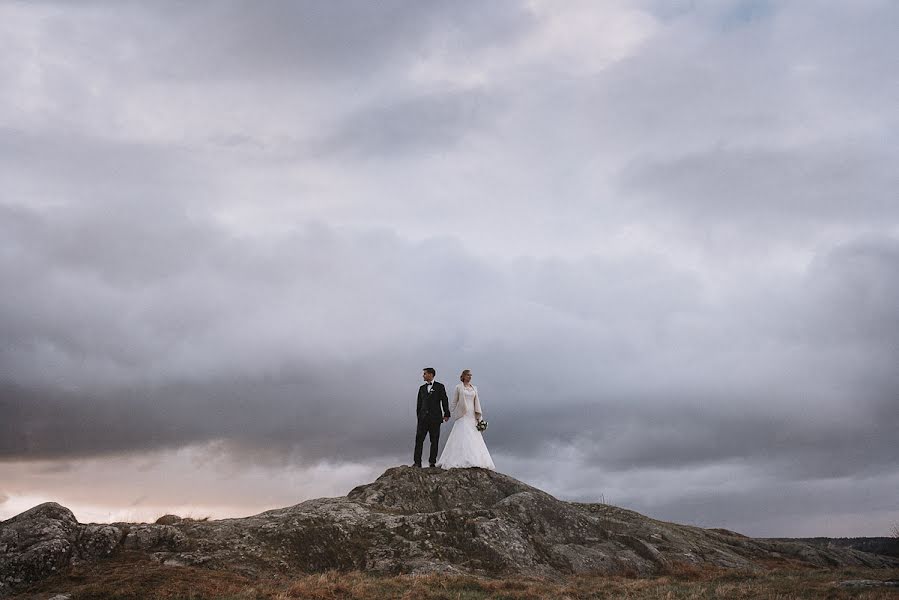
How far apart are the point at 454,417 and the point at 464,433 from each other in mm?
758

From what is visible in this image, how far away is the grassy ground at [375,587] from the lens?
51.0ft

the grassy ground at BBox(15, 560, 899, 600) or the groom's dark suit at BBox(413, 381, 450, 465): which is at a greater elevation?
the groom's dark suit at BBox(413, 381, 450, 465)

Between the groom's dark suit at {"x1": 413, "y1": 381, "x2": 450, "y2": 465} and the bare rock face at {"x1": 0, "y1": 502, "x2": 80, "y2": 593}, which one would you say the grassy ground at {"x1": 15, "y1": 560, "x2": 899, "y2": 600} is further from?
the groom's dark suit at {"x1": 413, "y1": 381, "x2": 450, "y2": 465}

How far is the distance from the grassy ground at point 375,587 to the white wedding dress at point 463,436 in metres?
8.31

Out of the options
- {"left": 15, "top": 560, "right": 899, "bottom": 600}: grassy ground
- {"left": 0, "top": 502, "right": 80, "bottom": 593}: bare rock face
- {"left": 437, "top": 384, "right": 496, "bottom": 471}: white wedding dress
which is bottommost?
{"left": 15, "top": 560, "right": 899, "bottom": 600}: grassy ground

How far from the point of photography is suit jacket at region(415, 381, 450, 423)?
91.2 feet

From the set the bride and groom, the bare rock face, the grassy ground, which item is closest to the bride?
the bride and groom

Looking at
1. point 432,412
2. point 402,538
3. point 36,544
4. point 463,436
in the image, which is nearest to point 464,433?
point 463,436

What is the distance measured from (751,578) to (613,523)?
7093mm

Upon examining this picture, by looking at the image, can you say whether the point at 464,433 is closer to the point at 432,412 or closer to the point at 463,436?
the point at 463,436

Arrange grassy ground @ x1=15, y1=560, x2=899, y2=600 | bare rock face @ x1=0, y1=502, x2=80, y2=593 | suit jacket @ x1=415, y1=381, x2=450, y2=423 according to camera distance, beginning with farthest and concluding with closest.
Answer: suit jacket @ x1=415, y1=381, x2=450, y2=423 → bare rock face @ x1=0, y1=502, x2=80, y2=593 → grassy ground @ x1=15, y1=560, x2=899, y2=600

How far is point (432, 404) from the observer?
2789 centimetres

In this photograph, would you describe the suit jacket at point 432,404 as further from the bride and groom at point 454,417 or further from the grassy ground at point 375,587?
the grassy ground at point 375,587

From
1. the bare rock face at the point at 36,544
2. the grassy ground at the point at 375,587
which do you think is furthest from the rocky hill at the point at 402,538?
the grassy ground at the point at 375,587
